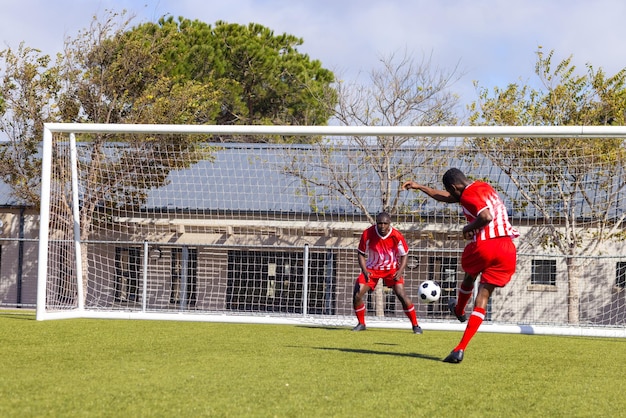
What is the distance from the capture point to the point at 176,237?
26.4m

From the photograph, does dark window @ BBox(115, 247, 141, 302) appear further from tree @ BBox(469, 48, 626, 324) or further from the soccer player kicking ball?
the soccer player kicking ball

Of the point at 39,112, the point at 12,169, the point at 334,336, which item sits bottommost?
the point at 334,336

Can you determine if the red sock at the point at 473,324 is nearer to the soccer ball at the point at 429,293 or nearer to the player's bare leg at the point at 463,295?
the player's bare leg at the point at 463,295

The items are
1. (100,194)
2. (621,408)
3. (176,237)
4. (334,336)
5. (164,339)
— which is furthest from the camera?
(176,237)

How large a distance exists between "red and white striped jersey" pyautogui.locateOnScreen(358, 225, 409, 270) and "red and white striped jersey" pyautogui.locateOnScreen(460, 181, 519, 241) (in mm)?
3991

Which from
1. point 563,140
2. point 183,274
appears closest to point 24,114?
point 183,274

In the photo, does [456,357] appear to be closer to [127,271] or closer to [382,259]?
[382,259]

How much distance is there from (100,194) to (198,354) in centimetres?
1040

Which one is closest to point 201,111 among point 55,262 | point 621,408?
point 55,262

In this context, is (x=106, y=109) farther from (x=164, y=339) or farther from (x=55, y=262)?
(x=164, y=339)

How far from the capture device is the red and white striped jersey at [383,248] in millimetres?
11680

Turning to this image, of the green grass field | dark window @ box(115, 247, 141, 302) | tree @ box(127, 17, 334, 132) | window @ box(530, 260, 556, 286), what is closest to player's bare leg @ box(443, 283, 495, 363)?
the green grass field

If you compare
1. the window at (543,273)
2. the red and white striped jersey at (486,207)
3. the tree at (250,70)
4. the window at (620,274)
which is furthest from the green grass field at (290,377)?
the tree at (250,70)

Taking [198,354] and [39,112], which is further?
[39,112]
